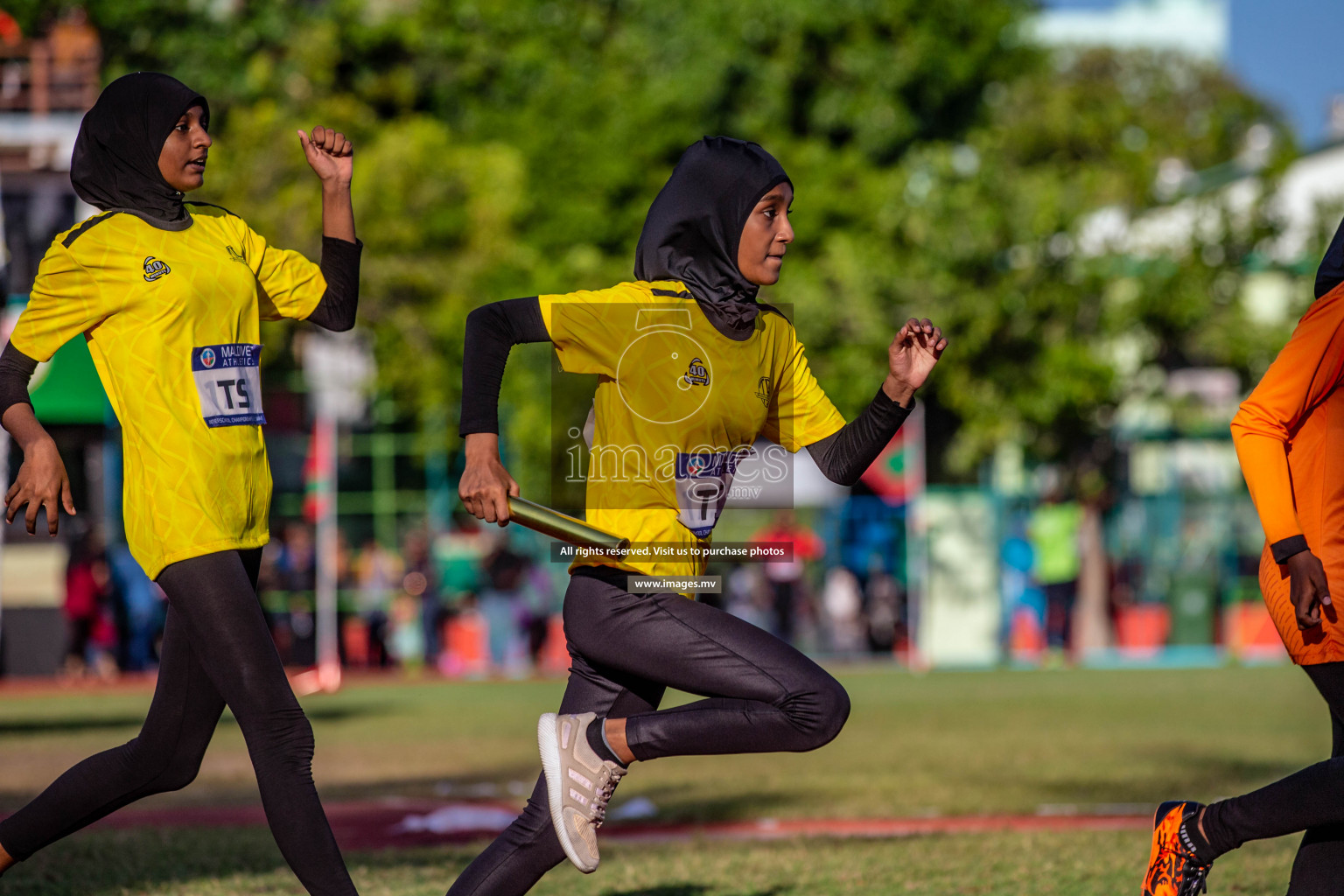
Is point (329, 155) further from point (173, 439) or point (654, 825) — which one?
point (654, 825)

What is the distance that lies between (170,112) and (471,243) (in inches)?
1003

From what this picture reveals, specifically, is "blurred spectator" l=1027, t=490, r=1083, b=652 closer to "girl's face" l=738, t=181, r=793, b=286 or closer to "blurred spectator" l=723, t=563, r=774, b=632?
"blurred spectator" l=723, t=563, r=774, b=632

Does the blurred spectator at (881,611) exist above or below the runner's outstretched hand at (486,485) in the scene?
below

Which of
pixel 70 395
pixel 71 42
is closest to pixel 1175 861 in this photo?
pixel 70 395

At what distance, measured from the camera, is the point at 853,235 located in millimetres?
30766

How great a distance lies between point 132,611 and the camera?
20984 mm

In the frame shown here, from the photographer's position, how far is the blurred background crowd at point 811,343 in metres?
21.9

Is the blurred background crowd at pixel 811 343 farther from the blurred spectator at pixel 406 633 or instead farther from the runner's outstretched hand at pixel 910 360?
the runner's outstretched hand at pixel 910 360

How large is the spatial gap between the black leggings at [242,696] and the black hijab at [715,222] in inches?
→ 56.2

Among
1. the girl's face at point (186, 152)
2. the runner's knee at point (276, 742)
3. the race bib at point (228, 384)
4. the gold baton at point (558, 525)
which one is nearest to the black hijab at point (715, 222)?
the gold baton at point (558, 525)

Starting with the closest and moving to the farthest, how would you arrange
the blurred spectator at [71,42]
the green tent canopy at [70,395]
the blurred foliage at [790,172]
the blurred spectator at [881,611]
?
the green tent canopy at [70,395], the blurred spectator at [71,42], the blurred foliage at [790,172], the blurred spectator at [881,611]

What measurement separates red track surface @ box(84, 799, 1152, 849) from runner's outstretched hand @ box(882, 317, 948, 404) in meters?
3.64

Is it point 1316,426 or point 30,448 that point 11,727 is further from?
point 1316,426

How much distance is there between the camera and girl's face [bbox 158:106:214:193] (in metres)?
4.59
